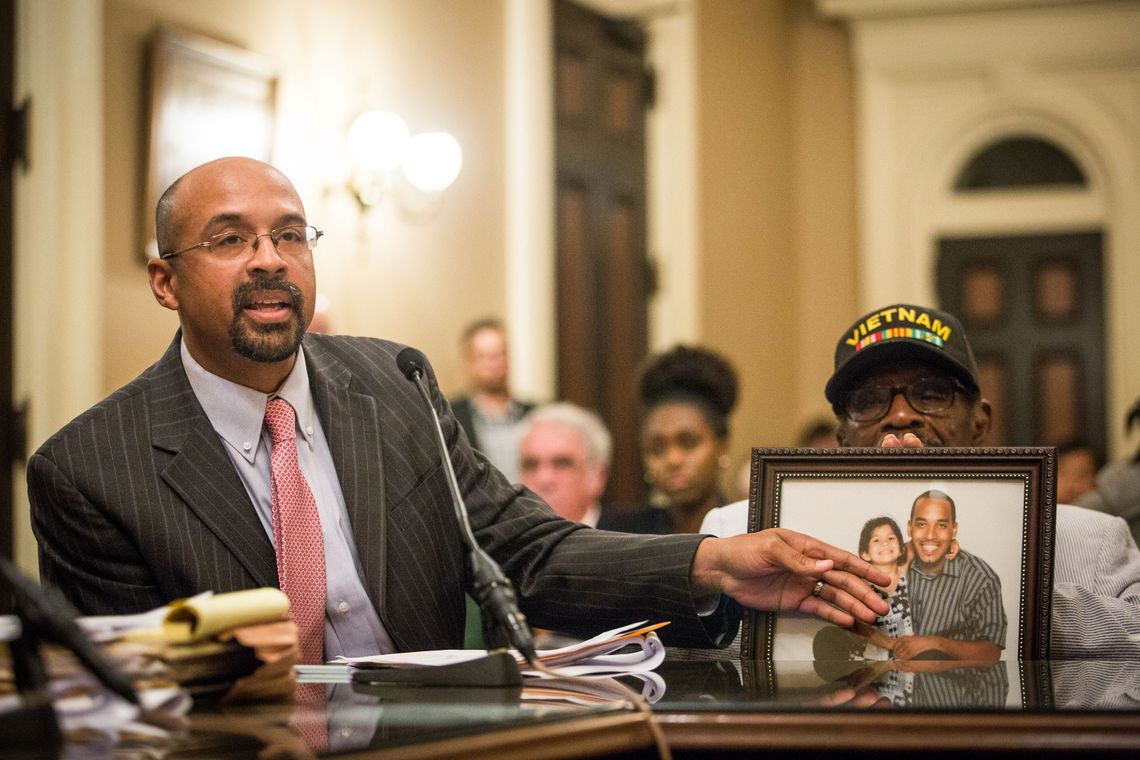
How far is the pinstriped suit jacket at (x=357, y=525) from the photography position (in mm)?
1826

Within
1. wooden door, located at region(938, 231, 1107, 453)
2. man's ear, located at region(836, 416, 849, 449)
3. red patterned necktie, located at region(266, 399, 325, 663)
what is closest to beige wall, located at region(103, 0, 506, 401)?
red patterned necktie, located at region(266, 399, 325, 663)

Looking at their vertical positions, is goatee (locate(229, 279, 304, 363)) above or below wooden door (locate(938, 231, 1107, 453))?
below

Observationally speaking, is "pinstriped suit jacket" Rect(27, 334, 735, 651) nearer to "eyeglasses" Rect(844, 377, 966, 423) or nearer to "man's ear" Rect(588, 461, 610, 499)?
"eyeglasses" Rect(844, 377, 966, 423)

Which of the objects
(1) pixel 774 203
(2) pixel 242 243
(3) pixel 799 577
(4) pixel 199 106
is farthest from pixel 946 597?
(1) pixel 774 203

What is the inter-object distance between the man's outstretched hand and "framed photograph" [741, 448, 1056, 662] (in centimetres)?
3

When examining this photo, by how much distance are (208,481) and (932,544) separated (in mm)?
957

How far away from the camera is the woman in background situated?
13.7 ft

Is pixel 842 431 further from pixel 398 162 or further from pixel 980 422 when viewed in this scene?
pixel 398 162

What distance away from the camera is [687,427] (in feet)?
13.9

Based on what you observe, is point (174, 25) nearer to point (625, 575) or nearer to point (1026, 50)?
point (625, 575)

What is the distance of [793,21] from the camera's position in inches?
349

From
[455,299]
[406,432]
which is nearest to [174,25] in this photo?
[455,299]

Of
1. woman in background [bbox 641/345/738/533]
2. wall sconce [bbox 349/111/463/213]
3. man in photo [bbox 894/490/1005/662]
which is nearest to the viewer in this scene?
man in photo [bbox 894/490/1005/662]

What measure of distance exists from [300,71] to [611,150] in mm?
2405
